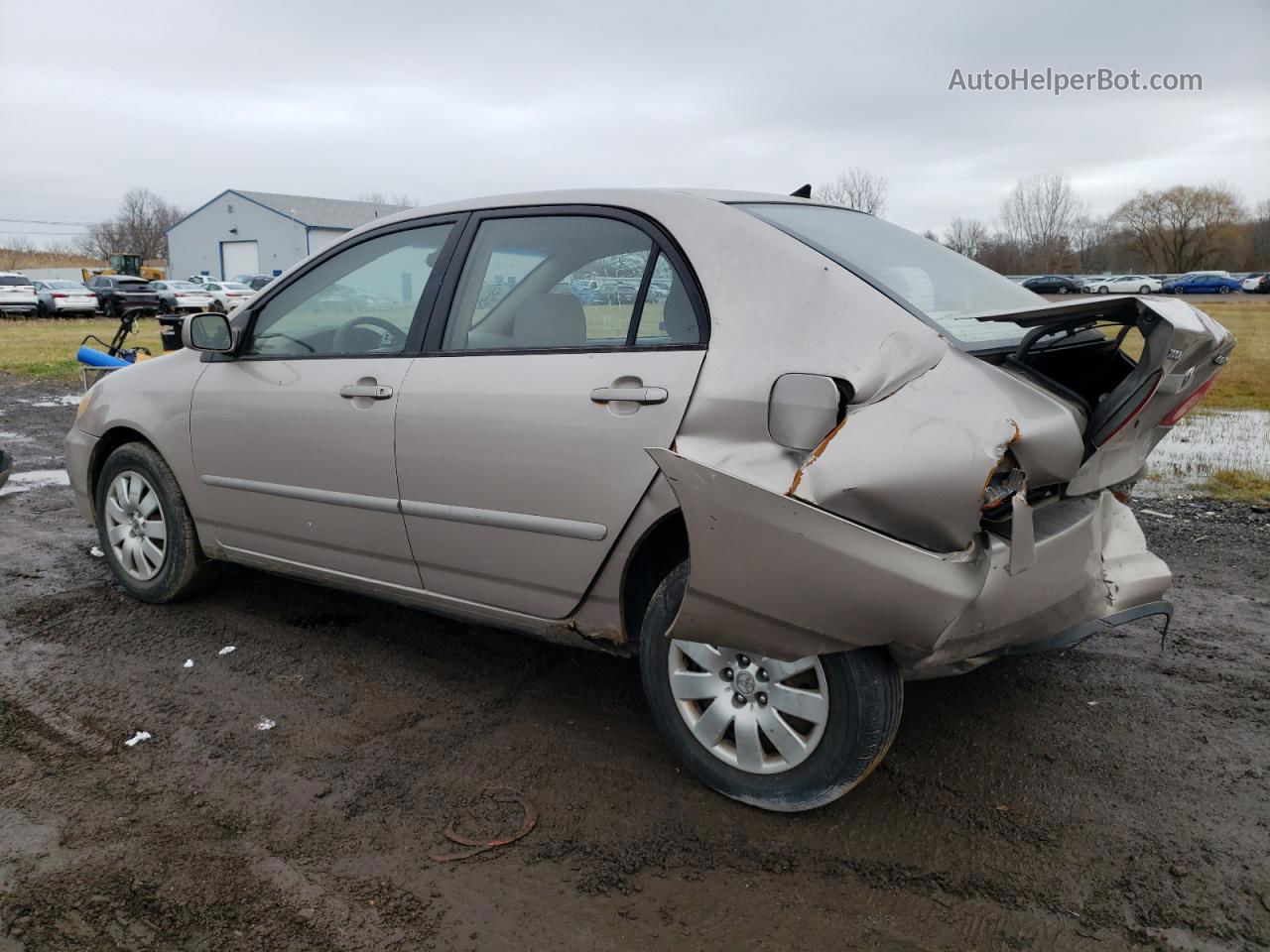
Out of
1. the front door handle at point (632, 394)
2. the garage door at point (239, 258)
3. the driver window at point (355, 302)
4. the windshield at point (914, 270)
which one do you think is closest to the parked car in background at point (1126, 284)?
the garage door at point (239, 258)

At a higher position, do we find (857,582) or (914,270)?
(914,270)

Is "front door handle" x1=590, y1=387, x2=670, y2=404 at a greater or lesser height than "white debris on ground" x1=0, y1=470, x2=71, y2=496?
greater

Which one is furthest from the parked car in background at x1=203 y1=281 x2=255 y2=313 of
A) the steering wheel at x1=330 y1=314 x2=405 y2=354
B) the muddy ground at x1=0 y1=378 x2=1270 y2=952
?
the muddy ground at x1=0 y1=378 x2=1270 y2=952

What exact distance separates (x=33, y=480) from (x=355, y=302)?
15.6 ft

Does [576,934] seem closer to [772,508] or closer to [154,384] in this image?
[772,508]

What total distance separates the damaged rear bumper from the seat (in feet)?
2.61

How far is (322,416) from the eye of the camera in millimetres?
3635

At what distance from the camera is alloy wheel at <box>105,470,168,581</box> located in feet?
14.5

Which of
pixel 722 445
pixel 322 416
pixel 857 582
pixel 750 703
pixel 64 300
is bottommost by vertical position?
pixel 64 300

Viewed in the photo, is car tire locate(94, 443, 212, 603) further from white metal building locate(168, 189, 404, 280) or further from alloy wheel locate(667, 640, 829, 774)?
white metal building locate(168, 189, 404, 280)

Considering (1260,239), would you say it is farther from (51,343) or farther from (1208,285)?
(51,343)

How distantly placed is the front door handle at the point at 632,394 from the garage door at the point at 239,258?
66.6 metres

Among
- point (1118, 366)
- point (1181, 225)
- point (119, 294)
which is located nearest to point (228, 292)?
point (119, 294)

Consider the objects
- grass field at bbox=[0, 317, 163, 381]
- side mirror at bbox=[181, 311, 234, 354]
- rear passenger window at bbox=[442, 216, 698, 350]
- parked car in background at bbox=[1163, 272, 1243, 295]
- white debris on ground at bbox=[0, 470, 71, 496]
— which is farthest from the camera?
parked car in background at bbox=[1163, 272, 1243, 295]
